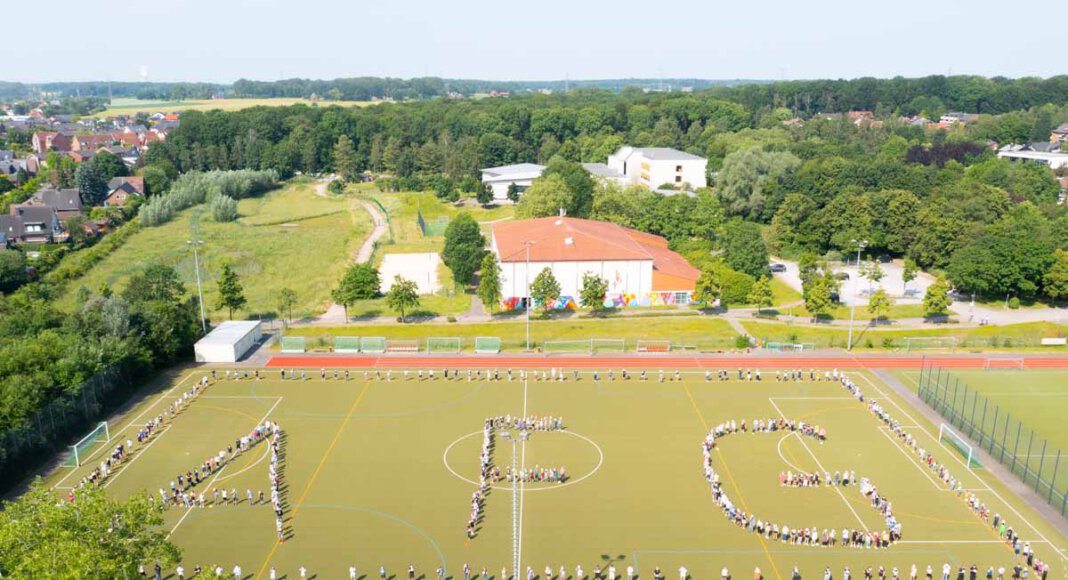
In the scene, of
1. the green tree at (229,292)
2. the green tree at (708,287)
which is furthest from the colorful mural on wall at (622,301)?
the green tree at (229,292)

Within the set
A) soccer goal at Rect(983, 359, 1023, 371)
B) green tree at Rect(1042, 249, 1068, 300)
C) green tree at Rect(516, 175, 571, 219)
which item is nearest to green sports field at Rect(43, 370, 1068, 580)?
soccer goal at Rect(983, 359, 1023, 371)

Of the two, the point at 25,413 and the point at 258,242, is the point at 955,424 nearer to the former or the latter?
the point at 25,413

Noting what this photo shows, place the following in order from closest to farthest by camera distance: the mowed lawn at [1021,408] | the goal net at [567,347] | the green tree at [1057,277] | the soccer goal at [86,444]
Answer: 1. the soccer goal at [86,444]
2. the mowed lawn at [1021,408]
3. the goal net at [567,347]
4. the green tree at [1057,277]

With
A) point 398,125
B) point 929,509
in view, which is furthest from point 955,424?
point 398,125

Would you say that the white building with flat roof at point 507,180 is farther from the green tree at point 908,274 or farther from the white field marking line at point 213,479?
the white field marking line at point 213,479

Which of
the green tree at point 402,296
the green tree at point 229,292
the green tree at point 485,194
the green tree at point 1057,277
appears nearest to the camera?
the green tree at point 229,292

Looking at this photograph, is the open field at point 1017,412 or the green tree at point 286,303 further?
the green tree at point 286,303
